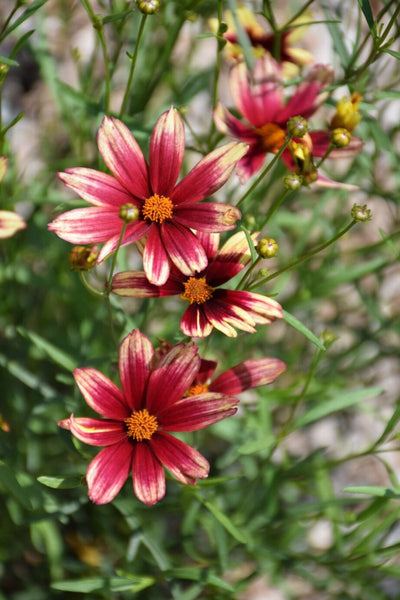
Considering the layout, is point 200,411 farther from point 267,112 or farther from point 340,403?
point 267,112

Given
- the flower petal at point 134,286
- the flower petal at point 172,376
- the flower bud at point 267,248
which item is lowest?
the flower petal at point 172,376

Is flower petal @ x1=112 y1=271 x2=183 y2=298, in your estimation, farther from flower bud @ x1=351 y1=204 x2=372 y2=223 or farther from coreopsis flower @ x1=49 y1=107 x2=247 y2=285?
flower bud @ x1=351 y1=204 x2=372 y2=223

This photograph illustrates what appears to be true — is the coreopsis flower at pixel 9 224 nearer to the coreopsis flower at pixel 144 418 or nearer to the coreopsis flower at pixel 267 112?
the coreopsis flower at pixel 144 418

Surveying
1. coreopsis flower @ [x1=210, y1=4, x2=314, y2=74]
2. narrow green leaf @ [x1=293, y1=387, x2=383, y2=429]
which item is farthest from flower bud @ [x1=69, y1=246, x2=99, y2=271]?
coreopsis flower @ [x1=210, y1=4, x2=314, y2=74]

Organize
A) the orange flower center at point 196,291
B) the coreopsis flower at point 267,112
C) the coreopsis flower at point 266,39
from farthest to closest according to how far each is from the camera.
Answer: the coreopsis flower at point 266,39 → the coreopsis flower at point 267,112 → the orange flower center at point 196,291

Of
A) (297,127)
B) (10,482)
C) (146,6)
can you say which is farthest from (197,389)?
(146,6)

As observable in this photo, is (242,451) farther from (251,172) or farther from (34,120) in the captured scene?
(34,120)

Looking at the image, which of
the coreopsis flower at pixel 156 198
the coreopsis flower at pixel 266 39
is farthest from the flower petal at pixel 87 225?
the coreopsis flower at pixel 266 39

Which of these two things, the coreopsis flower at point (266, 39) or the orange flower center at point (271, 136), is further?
the coreopsis flower at point (266, 39)

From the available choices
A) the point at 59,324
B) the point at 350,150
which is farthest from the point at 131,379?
the point at 59,324
